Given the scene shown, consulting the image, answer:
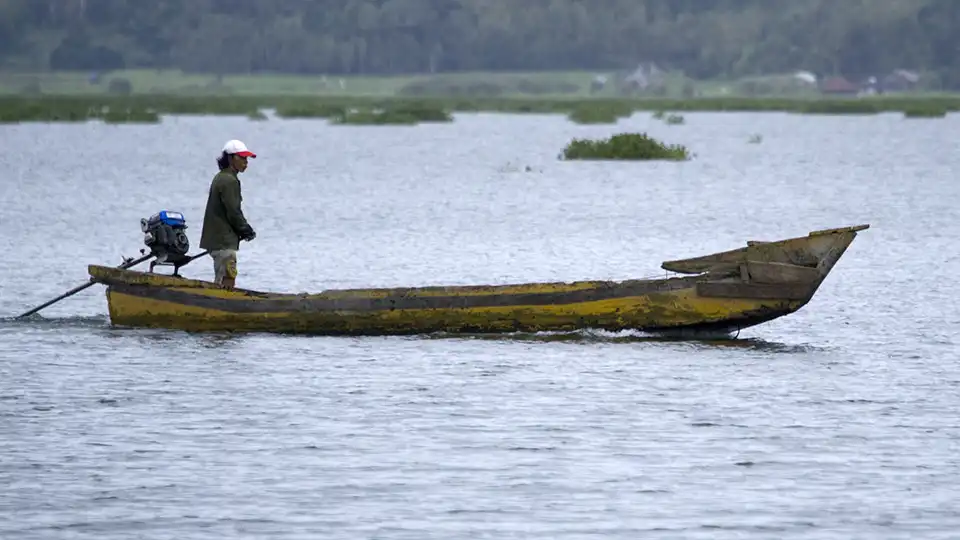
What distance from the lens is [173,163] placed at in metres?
70.0

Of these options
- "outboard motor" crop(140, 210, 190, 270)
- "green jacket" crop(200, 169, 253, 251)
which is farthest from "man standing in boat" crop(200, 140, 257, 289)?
"outboard motor" crop(140, 210, 190, 270)

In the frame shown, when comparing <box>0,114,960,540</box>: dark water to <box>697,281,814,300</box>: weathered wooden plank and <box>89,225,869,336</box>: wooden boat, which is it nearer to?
<box>89,225,869,336</box>: wooden boat

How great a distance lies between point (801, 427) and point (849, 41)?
178727 millimetres

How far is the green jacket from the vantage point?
21.0m

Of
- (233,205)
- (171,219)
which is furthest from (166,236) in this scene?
(233,205)

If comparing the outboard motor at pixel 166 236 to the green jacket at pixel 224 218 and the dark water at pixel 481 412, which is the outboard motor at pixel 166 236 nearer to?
the green jacket at pixel 224 218

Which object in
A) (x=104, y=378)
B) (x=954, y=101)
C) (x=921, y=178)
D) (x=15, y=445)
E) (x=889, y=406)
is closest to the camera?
(x=15, y=445)

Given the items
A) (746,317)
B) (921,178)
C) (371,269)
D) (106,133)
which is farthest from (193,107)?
(746,317)

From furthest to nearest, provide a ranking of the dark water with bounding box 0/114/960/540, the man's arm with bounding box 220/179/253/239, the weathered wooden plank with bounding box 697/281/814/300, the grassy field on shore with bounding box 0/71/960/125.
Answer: the grassy field on shore with bounding box 0/71/960/125, the man's arm with bounding box 220/179/253/239, the weathered wooden plank with bounding box 697/281/814/300, the dark water with bounding box 0/114/960/540

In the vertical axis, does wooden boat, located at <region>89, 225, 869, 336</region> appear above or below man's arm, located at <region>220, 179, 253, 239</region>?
below

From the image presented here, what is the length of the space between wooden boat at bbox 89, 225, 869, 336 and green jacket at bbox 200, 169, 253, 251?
474 millimetres

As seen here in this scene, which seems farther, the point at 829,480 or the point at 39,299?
the point at 39,299

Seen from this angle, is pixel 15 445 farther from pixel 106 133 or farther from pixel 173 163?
pixel 106 133

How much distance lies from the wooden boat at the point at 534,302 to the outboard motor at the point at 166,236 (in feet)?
0.89
